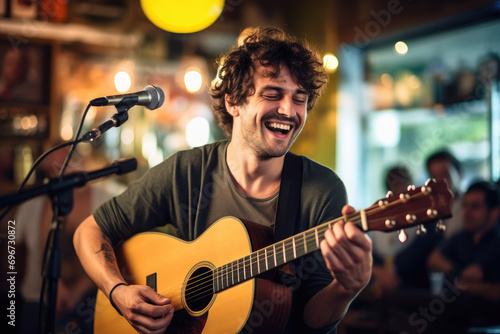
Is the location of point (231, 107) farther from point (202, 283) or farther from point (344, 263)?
point (344, 263)

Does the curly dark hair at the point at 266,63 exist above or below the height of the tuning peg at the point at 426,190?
above

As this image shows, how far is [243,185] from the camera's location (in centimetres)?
195

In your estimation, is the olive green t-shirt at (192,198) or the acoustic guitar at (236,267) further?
the olive green t-shirt at (192,198)

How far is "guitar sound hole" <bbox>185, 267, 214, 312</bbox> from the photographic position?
5.57 ft

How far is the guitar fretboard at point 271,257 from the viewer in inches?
55.6

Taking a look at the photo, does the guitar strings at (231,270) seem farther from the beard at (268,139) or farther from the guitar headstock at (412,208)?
the beard at (268,139)

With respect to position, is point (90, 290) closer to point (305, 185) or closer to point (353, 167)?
point (305, 185)

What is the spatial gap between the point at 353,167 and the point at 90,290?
2538 mm

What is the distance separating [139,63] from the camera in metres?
5.11

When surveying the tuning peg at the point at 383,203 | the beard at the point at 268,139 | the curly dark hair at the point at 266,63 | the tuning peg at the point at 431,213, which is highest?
the curly dark hair at the point at 266,63

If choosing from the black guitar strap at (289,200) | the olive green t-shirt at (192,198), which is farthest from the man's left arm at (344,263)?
the olive green t-shirt at (192,198)

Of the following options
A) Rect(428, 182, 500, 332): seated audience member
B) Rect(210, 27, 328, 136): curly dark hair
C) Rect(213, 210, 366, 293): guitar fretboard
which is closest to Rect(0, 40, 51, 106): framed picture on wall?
Rect(210, 27, 328, 136): curly dark hair

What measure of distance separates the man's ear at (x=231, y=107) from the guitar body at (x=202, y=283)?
0.50 metres

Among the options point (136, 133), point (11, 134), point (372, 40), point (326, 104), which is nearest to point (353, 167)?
point (326, 104)
